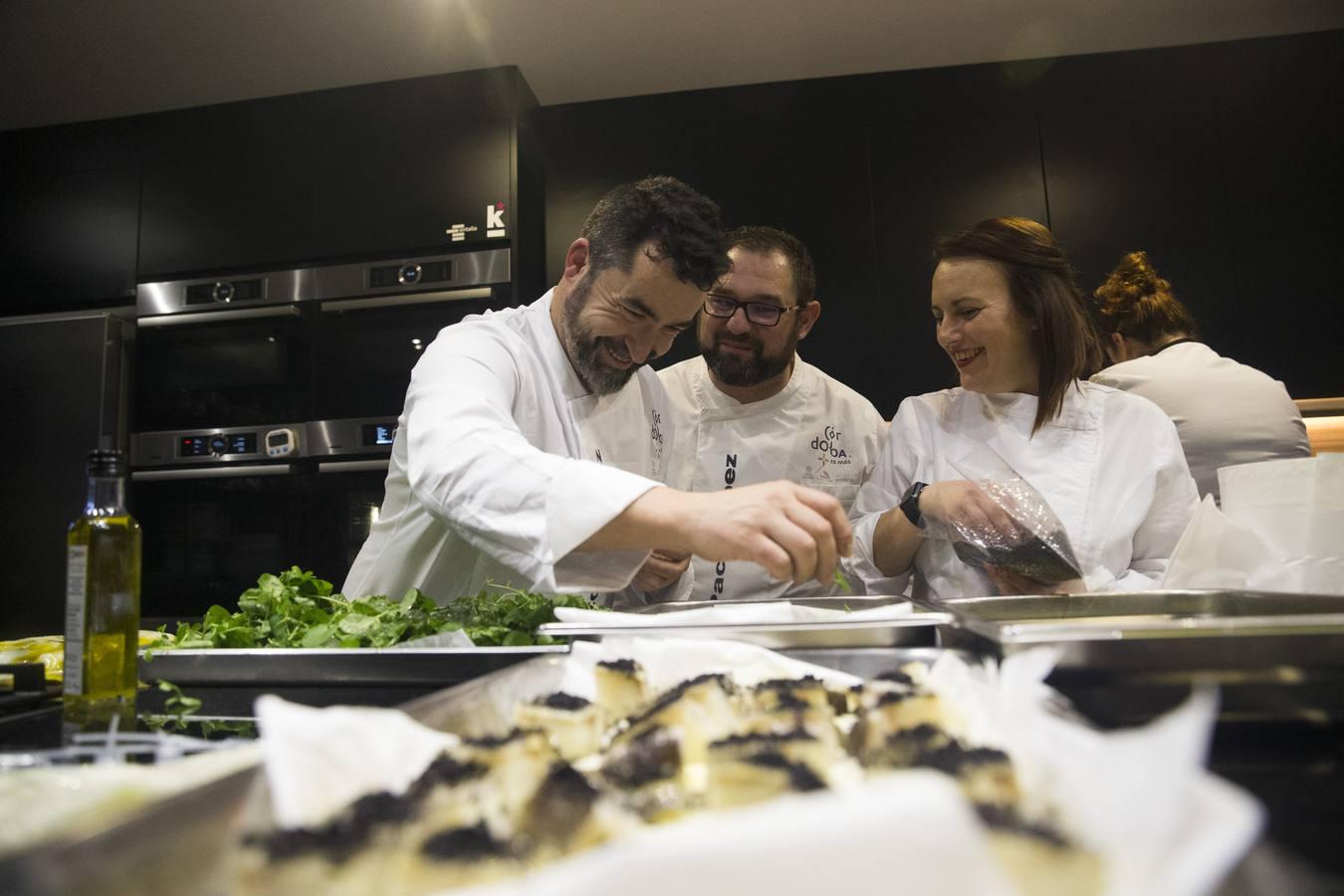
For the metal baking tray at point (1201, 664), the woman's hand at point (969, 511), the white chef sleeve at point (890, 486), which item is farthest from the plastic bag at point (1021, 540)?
the metal baking tray at point (1201, 664)

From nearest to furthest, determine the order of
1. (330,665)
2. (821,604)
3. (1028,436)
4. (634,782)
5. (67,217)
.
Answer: (634,782)
(330,665)
(821,604)
(1028,436)
(67,217)

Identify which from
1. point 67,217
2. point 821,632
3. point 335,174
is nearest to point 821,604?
point 821,632

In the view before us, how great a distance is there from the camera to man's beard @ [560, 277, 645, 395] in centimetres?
148

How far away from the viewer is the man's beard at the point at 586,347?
148 cm

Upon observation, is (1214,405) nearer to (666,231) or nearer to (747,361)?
(747,361)

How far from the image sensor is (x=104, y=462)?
0.64 metres

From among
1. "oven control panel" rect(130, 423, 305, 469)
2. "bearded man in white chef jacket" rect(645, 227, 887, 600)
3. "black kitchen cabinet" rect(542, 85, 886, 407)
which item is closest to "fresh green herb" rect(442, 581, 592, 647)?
"bearded man in white chef jacket" rect(645, 227, 887, 600)

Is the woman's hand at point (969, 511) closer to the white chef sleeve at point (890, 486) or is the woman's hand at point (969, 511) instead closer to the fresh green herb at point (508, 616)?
the white chef sleeve at point (890, 486)

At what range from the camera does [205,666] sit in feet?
2.67

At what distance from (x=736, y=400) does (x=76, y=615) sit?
1685mm

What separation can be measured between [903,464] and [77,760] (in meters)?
1.60

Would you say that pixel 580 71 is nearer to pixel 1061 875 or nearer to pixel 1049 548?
pixel 1049 548

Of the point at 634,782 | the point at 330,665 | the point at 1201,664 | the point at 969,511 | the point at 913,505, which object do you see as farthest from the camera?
the point at 913,505

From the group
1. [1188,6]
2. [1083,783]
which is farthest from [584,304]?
[1188,6]
